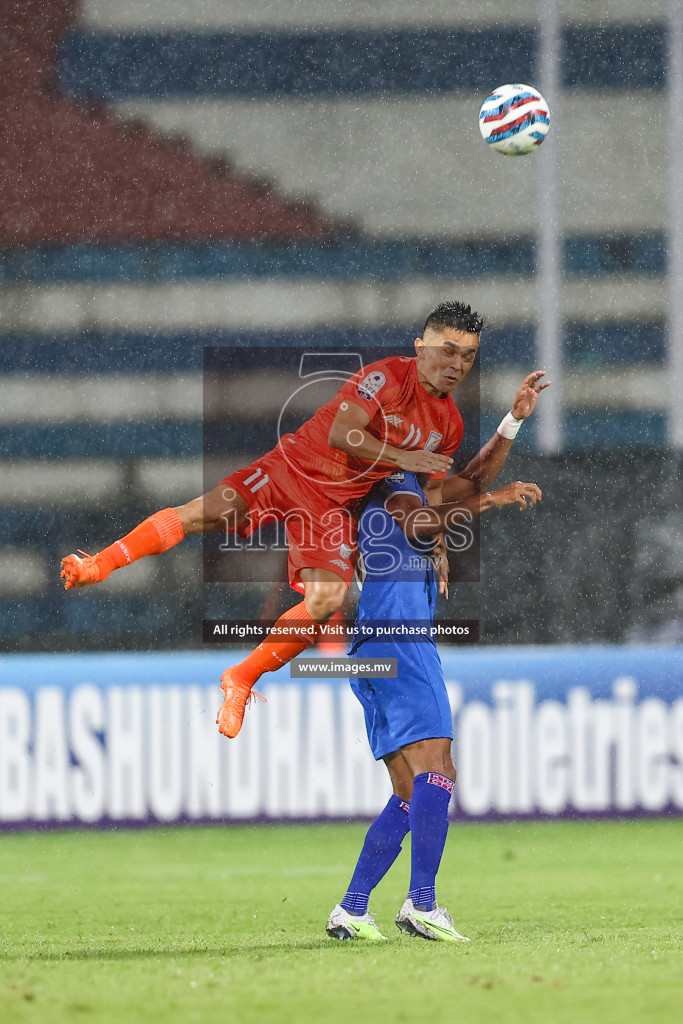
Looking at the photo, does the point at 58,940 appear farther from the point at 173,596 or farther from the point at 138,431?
the point at 138,431

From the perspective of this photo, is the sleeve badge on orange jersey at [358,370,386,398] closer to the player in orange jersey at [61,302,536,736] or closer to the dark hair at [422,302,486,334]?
the player in orange jersey at [61,302,536,736]

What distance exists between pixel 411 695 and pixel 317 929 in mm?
1064

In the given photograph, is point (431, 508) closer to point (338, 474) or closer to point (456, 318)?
point (338, 474)

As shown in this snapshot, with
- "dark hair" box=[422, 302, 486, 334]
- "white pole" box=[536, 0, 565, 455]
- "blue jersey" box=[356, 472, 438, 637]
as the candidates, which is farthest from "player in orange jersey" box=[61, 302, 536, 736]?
"white pole" box=[536, 0, 565, 455]

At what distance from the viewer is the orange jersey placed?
4707 millimetres

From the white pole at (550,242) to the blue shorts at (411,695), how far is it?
19.3ft

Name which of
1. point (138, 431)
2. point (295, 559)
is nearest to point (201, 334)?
point (138, 431)

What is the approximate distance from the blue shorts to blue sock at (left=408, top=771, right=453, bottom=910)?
0.18 m

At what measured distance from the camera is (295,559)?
4723mm

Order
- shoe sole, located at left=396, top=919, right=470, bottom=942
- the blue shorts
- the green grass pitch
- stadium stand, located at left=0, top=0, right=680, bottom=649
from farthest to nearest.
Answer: stadium stand, located at left=0, top=0, right=680, bottom=649 → the blue shorts → shoe sole, located at left=396, top=919, right=470, bottom=942 → the green grass pitch

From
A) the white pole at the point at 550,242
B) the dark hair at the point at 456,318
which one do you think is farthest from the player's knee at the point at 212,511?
the white pole at the point at 550,242

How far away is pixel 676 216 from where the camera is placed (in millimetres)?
11258

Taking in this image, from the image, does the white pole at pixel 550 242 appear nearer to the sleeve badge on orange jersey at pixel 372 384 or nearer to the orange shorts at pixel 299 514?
the orange shorts at pixel 299 514

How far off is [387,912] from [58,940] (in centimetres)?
135
